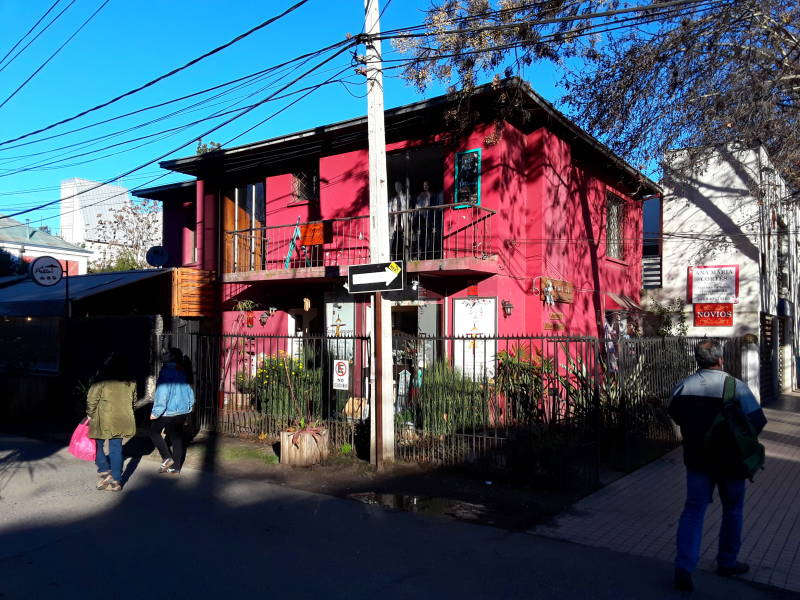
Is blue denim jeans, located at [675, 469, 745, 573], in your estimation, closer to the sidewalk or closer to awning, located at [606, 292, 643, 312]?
the sidewalk

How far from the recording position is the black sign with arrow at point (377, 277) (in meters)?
8.15

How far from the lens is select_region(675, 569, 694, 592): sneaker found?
4.57 m

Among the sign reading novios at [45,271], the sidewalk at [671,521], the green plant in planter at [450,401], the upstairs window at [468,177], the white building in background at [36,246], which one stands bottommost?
the sidewalk at [671,521]

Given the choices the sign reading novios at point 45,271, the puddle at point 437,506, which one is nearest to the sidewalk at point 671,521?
the puddle at point 437,506

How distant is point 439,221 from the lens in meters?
12.7

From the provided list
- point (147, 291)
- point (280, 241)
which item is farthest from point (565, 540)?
point (147, 291)

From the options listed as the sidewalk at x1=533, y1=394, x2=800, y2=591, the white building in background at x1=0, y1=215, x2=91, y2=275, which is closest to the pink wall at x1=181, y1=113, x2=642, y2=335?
the sidewalk at x1=533, y1=394, x2=800, y2=591

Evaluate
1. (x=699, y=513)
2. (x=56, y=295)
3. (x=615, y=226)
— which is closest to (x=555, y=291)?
(x=615, y=226)

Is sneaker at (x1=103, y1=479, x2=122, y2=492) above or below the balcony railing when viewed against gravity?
below

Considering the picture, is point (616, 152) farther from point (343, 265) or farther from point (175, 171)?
point (175, 171)

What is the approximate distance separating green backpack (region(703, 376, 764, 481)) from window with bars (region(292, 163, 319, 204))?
10660mm

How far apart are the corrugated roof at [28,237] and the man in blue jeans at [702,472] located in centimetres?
3525

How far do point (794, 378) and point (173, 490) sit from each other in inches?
783

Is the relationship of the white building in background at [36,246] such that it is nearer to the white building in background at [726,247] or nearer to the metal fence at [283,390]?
the metal fence at [283,390]
